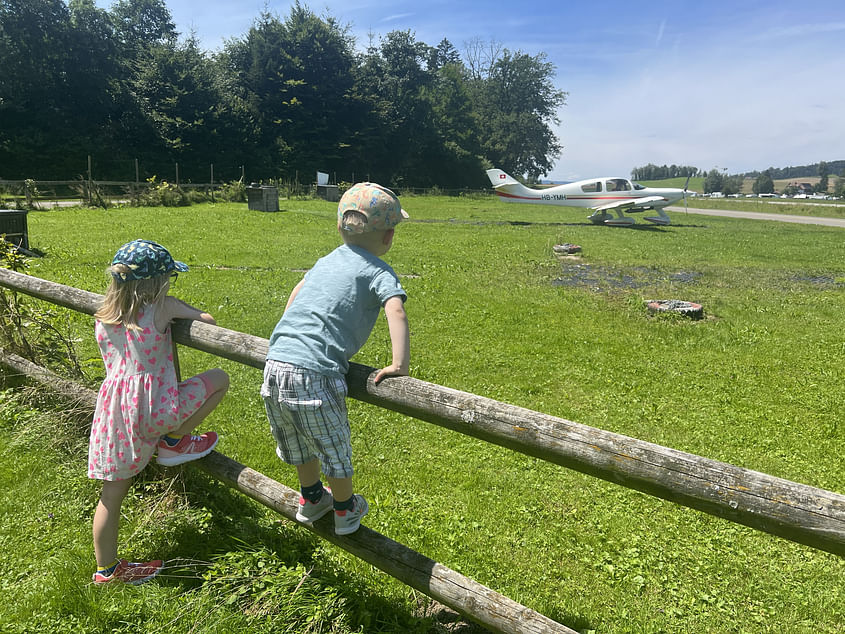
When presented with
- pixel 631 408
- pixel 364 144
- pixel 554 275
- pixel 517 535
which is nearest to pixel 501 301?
pixel 554 275

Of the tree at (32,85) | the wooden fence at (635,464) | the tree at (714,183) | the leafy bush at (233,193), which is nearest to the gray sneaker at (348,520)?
the wooden fence at (635,464)

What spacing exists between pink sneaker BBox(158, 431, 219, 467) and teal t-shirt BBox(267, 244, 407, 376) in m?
0.83

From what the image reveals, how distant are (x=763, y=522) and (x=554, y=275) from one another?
1143 centimetres

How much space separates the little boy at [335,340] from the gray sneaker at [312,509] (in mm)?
136

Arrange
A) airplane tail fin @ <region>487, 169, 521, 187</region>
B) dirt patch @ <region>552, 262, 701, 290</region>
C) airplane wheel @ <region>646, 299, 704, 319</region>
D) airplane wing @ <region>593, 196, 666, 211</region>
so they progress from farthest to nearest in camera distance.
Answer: airplane tail fin @ <region>487, 169, 521, 187</region>
airplane wing @ <region>593, 196, 666, 211</region>
dirt patch @ <region>552, 262, 701, 290</region>
airplane wheel @ <region>646, 299, 704, 319</region>

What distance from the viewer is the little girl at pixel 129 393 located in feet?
8.09

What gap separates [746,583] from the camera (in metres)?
3.34

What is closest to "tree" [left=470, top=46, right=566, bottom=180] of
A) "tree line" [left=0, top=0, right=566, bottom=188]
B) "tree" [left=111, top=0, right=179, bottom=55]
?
"tree line" [left=0, top=0, right=566, bottom=188]

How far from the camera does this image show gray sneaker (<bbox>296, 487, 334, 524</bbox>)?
2.53 meters

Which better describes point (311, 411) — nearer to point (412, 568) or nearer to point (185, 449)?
point (412, 568)

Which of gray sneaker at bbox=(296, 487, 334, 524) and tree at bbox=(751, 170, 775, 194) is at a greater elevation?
tree at bbox=(751, 170, 775, 194)

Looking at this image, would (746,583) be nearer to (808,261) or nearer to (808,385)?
(808,385)

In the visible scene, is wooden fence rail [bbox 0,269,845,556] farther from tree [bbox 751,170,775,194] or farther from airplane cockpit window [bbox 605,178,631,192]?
tree [bbox 751,170,775,194]

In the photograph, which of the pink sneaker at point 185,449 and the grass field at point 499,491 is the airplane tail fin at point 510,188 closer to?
the grass field at point 499,491
